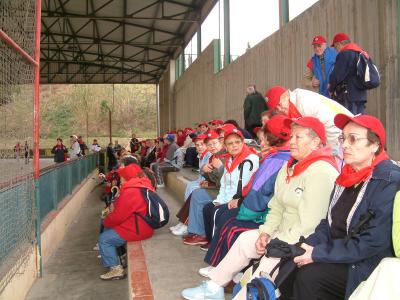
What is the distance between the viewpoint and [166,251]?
4.48m

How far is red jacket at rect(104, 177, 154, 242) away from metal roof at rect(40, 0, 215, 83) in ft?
39.4

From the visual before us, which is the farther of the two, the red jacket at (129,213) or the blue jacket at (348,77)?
the red jacket at (129,213)

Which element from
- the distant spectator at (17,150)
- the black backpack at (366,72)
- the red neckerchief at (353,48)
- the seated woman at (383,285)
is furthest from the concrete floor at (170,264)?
the red neckerchief at (353,48)

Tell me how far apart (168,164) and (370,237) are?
856 centimetres

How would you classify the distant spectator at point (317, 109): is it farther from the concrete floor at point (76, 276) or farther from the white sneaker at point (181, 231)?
A: the concrete floor at point (76, 276)

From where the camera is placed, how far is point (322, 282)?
215cm

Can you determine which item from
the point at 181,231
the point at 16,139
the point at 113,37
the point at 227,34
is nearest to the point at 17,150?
the point at 16,139

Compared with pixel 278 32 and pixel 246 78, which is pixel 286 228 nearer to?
pixel 278 32

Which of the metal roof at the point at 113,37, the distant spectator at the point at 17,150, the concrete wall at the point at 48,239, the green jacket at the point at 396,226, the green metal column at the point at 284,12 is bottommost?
the concrete wall at the point at 48,239

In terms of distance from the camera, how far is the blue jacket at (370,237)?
81.8 inches

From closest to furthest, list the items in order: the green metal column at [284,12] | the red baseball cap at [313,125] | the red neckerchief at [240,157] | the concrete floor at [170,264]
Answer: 1. the red baseball cap at [313,125]
2. the concrete floor at [170,264]
3. the red neckerchief at [240,157]
4. the green metal column at [284,12]

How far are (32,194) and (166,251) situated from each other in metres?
1.68

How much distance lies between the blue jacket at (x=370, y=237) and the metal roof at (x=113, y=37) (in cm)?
→ 1432

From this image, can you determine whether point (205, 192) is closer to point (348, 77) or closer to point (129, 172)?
point (129, 172)
